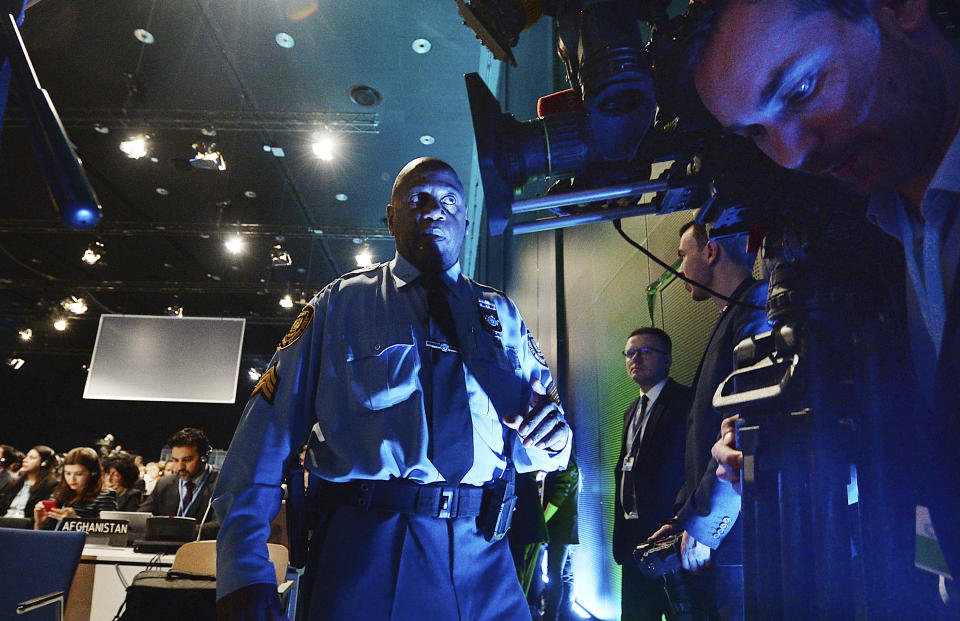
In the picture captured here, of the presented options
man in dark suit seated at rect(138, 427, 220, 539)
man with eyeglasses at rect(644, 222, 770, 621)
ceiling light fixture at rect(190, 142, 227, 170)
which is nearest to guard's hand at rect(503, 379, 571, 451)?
man with eyeglasses at rect(644, 222, 770, 621)

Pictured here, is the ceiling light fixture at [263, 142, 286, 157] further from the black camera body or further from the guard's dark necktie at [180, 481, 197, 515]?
the black camera body

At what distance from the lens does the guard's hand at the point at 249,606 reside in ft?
3.18

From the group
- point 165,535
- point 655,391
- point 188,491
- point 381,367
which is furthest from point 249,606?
point 188,491

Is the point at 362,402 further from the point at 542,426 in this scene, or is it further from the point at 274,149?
the point at 274,149

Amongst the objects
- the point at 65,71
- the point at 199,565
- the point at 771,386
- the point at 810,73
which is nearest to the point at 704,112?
the point at 810,73

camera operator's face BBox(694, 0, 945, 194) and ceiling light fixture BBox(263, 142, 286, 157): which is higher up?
ceiling light fixture BBox(263, 142, 286, 157)

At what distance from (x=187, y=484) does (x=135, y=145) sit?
4032mm

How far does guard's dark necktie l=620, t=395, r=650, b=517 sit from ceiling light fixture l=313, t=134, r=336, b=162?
5.94 meters

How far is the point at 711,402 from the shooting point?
138cm

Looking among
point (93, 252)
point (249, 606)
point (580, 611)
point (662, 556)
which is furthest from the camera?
point (93, 252)

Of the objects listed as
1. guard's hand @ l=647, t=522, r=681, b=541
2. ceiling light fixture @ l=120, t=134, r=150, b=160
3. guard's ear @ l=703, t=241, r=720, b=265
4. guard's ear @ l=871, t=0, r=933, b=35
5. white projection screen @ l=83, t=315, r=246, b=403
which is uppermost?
ceiling light fixture @ l=120, t=134, r=150, b=160

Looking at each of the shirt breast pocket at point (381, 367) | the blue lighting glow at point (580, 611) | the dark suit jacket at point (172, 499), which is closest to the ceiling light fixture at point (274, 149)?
the dark suit jacket at point (172, 499)

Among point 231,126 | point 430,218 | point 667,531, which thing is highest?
point 231,126

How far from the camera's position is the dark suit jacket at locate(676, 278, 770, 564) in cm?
128
